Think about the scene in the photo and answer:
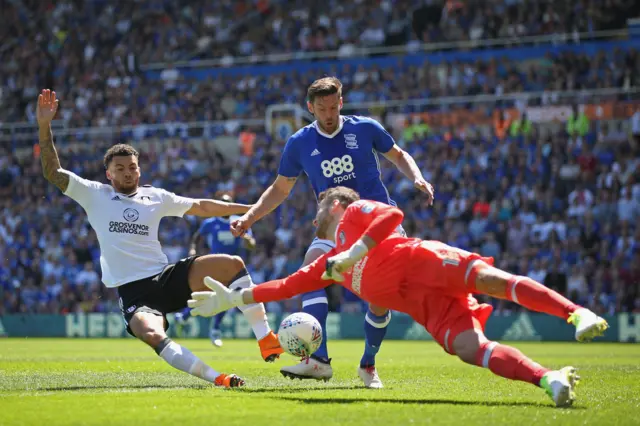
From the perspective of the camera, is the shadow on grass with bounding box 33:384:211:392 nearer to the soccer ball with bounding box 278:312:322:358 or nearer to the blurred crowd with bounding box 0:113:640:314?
the soccer ball with bounding box 278:312:322:358

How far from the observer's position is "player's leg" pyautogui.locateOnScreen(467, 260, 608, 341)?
21.6ft

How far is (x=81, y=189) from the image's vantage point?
938 centimetres

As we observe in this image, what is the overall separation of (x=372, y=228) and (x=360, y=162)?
2652 millimetres

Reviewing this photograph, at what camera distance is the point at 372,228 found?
710cm

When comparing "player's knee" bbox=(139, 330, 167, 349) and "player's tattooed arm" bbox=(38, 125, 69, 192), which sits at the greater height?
"player's tattooed arm" bbox=(38, 125, 69, 192)

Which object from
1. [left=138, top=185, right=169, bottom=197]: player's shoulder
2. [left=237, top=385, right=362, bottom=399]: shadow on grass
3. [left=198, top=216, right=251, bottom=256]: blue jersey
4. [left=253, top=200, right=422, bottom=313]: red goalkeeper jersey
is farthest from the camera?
[left=198, top=216, right=251, bottom=256]: blue jersey

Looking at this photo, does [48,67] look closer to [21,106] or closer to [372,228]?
[21,106]

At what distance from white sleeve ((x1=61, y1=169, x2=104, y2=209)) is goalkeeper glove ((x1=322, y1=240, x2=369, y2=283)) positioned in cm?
332

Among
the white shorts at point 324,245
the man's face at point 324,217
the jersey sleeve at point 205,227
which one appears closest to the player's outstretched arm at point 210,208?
the white shorts at point 324,245

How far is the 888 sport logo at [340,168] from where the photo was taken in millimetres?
9641

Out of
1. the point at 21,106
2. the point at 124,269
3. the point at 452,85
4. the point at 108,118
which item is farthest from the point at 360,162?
the point at 21,106

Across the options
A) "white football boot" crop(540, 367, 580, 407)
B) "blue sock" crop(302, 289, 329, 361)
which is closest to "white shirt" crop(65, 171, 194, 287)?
"blue sock" crop(302, 289, 329, 361)

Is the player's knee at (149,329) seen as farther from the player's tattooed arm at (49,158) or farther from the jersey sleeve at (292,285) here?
the player's tattooed arm at (49,158)

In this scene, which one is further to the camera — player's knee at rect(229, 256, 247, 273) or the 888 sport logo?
the 888 sport logo
